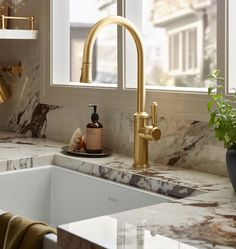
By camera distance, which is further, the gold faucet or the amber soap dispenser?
the amber soap dispenser

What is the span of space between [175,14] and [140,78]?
7.89 metres

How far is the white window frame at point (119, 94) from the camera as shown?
1.61 metres

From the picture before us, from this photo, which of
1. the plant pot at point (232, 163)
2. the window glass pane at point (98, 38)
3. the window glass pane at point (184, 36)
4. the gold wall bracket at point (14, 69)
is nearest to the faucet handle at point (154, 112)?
the plant pot at point (232, 163)

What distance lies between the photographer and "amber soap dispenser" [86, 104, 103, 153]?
1.86m

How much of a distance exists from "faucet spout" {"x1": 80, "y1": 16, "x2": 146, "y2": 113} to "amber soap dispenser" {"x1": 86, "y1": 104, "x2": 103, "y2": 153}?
24cm

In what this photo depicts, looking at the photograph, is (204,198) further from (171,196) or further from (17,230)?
(17,230)

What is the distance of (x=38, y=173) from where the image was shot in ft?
6.03

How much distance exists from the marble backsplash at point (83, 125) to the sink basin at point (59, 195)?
0.73 ft

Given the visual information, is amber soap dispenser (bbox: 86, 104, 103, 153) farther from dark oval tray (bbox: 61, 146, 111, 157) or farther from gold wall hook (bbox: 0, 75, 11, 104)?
gold wall hook (bbox: 0, 75, 11, 104)

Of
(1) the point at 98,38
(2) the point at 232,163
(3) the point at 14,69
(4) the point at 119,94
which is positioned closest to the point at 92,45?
(4) the point at 119,94

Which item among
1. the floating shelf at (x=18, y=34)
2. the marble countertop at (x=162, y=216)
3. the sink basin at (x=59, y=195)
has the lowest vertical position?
the sink basin at (x=59, y=195)

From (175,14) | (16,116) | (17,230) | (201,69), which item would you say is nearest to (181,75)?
(201,69)

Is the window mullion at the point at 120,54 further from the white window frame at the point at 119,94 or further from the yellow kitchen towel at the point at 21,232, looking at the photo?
the yellow kitchen towel at the point at 21,232

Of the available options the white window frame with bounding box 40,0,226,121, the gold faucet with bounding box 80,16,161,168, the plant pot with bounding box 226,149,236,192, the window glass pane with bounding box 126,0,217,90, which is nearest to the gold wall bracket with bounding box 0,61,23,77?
the white window frame with bounding box 40,0,226,121
